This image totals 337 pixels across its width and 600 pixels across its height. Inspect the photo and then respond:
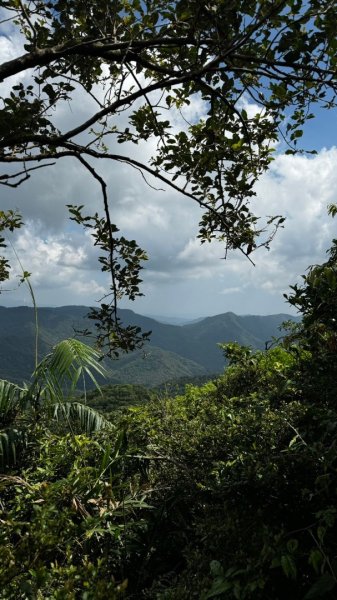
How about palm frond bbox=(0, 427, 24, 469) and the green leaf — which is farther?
palm frond bbox=(0, 427, 24, 469)

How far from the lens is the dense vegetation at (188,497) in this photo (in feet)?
7.36

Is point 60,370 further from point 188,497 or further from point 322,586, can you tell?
point 322,586

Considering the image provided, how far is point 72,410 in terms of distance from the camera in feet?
16.6

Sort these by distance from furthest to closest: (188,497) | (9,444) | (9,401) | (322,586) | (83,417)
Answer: (83,417) → (9,401) → (9,444) → (188,497) → (322,586)

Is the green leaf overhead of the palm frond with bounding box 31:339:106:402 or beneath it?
beneath

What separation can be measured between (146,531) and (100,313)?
1.90 m

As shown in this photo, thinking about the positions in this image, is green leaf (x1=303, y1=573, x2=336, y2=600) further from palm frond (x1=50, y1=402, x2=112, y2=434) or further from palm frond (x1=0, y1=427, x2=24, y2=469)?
palm frond (x1=50, y1=402, x2=112, y2=434)

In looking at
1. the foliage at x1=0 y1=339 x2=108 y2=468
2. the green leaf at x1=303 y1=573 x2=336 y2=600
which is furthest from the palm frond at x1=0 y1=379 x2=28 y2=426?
the green leaf at x1=303 y1=573 x2=336 y2=600

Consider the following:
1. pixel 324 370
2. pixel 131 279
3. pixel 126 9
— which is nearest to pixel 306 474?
pixel 324 370

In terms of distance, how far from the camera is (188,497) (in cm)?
355

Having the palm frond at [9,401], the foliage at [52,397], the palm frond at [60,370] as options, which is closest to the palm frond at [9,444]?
the foliage at [52,397]

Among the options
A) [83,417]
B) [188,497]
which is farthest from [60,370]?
[188,497]

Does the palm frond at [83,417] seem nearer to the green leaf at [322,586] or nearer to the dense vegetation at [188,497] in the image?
the dense vegetation at [188,497]

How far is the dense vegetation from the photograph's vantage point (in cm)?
224
